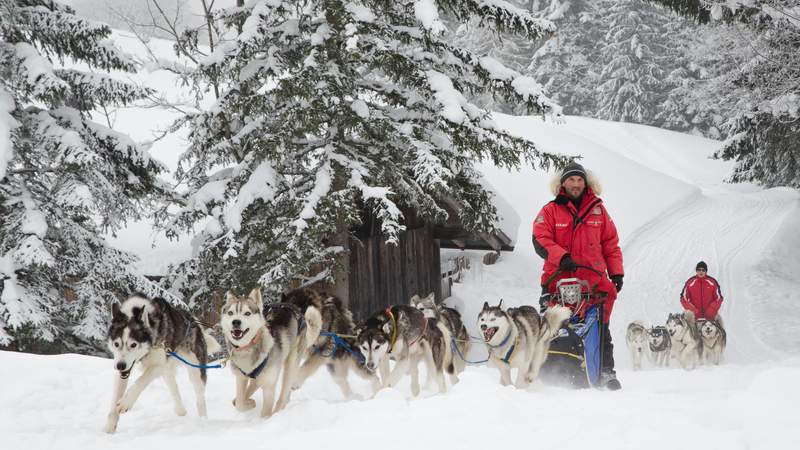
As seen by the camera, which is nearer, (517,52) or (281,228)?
(281,228)

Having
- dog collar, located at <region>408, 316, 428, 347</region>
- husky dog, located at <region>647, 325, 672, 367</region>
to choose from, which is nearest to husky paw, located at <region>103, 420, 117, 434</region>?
dog collar, located at <region>408, 316, 428, 347</region>

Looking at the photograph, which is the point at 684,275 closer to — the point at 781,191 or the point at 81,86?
the point at 81,86

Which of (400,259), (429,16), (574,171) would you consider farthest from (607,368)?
(400,259)

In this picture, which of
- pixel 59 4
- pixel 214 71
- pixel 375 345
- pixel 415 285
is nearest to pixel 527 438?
pixel 375 345

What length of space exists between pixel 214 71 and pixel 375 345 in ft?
17.8

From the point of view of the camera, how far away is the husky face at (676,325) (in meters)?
10.7

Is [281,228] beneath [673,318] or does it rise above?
above

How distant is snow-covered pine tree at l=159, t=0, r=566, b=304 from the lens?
842 centimetres

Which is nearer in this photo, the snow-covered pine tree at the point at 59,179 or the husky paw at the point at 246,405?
the husky paw at the point at 246,405

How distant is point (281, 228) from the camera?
9.19 m

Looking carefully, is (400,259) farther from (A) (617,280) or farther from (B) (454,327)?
(A) (617,280)

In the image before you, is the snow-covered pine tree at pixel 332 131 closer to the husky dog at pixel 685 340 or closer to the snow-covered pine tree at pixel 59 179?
the snow-covered pine tree at pixel 59 179

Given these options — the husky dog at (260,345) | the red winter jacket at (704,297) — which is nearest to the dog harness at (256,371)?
the husky dog at (260,345)

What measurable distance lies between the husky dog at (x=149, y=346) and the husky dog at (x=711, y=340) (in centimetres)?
901
